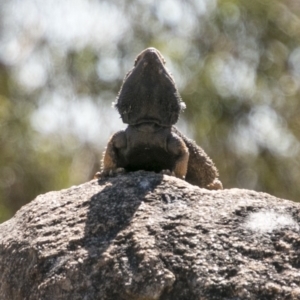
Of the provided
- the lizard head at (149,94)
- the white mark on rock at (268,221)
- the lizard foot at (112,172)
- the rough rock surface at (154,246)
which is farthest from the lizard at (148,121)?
the white mark on rock at (268,221)

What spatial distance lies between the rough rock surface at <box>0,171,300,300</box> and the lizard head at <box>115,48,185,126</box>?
905mm

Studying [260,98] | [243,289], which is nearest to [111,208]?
[243,289]

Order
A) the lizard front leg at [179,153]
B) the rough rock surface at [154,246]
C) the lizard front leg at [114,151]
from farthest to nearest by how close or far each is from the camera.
Result: the lizard front leg at [114,151], the lizard front leg at [179,153], the rough rock surface at [154,246]

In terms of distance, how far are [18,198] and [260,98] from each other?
4.20 meters

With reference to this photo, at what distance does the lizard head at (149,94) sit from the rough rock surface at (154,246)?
0.90m

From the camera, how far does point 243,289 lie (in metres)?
4.79

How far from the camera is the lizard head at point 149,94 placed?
6.52m

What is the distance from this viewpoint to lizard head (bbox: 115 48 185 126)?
652 cm

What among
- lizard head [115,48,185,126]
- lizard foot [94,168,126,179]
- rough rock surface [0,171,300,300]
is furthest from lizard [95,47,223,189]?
rough rock surface [0,171,300,300]

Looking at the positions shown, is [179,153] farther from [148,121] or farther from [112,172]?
[112,172]

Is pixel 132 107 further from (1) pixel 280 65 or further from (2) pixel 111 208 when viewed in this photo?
(1) pixel 280 65

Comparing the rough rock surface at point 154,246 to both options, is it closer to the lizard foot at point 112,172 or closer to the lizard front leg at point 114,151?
the lizard foot at point 112,172

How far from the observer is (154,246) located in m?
5.07

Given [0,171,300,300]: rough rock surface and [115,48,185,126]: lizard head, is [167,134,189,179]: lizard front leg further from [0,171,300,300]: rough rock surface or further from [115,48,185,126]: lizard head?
[0,171,300,300]: rough rock surface
